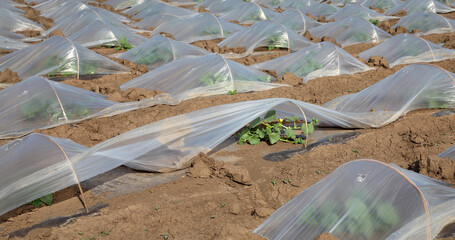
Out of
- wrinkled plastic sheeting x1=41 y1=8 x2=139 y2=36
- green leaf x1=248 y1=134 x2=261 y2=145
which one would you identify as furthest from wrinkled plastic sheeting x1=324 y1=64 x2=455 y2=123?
wrinkled plastic sheeting x1=41 y1=8 x2=139 y2=36

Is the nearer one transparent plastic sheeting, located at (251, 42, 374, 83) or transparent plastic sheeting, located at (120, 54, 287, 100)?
transparent plastic sheeting, located at (120, 54, 287, 100)

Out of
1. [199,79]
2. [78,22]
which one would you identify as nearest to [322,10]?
[78,22]

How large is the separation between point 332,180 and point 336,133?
9.39ft

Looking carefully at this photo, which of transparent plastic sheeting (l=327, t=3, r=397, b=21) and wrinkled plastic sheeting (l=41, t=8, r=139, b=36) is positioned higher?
wrinkled plastic sheeting (l=41, t=8, r=139, b=36)

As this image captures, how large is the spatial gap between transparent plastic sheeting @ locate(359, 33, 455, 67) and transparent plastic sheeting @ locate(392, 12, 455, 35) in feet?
10.2

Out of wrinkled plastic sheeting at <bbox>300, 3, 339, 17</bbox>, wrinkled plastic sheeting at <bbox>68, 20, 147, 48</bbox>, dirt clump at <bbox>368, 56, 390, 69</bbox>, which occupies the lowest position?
wrinkled plastic sheeting at <bbox>300, 3, 339, 17</bbox>

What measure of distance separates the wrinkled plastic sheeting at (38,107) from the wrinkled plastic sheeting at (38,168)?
2011 mm

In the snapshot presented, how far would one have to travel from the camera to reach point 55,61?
31.0 ft

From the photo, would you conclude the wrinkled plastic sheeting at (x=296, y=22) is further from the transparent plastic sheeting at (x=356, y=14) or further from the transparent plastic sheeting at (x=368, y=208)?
the transparent plastic sheeting at (x=368, y=208)

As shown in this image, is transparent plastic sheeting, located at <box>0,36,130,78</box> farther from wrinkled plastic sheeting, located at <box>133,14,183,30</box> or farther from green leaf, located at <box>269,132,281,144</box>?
wrinkled plastic sheeting, located at <box>133,14,183,30</box>

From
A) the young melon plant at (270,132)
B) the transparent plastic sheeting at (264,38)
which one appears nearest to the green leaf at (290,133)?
the young melon plant at (270,132)

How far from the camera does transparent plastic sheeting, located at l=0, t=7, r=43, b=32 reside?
540 inches

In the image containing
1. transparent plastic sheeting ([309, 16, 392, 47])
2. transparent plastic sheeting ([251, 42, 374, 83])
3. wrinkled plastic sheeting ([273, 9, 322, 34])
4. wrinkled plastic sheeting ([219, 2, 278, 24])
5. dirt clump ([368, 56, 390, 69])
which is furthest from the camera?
wrinkled plastic sheeting ([219, 2, 278, 24])

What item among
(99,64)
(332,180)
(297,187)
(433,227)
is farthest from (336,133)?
(99,64)
